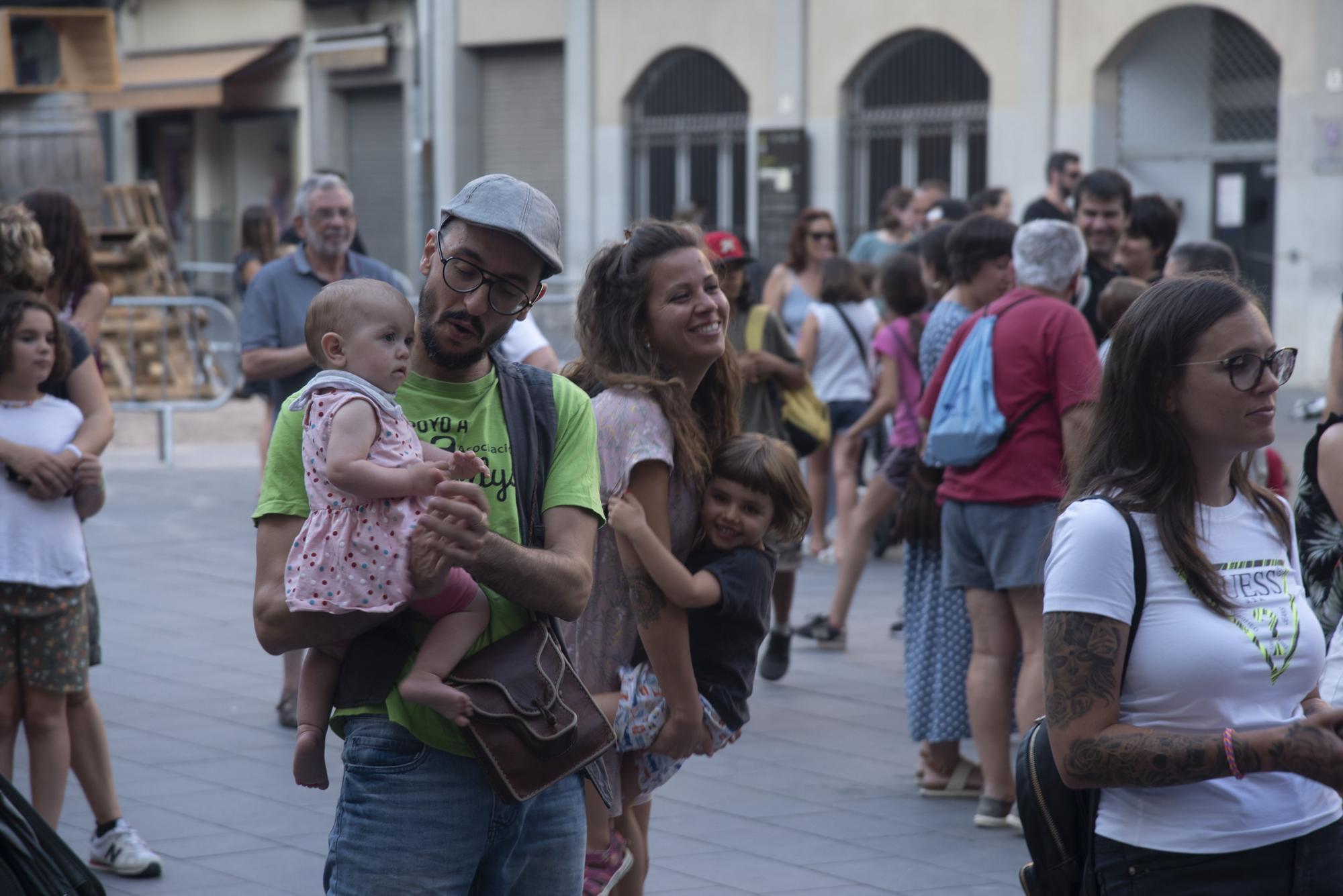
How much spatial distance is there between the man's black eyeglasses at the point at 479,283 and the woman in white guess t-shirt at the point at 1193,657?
3.17 ft

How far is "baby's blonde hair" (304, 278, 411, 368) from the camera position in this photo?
2793 millimetres

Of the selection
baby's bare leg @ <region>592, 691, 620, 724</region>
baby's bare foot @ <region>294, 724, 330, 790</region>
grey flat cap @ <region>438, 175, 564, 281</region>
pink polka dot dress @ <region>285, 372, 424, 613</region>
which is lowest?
baby's bare leg @ <region>592, 691, 620, 724</region>

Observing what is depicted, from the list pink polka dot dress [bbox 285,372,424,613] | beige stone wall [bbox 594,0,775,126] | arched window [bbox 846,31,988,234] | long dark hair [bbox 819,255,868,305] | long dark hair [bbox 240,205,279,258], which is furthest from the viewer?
beige stone wall [bbox 594,0,775,126]

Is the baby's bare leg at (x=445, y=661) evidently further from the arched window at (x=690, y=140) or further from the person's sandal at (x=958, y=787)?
the arched window at (x=690, y=140)

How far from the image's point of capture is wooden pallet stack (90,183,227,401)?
52.0 ft

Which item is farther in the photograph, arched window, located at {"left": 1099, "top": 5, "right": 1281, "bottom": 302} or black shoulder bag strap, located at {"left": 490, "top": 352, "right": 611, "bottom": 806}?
arched window, located at {"left": 1099, "top": 5, "right": 1281, "bottom": 302}

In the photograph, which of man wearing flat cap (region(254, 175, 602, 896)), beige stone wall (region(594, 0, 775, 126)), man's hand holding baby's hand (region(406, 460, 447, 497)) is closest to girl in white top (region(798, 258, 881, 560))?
man wearing flat cap (region(254, 175, 602, 896))

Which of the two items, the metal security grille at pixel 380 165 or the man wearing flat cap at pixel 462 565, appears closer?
the man wearing flat cap at pixel 462 565

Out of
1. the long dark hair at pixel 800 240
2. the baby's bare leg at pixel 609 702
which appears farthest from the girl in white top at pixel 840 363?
the baby's bare leg at pixel 609 702

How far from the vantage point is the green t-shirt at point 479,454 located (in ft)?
9.02

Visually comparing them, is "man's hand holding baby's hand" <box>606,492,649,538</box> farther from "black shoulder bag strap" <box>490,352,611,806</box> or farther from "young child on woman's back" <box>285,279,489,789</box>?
"young child on woman's back" <box>285,279,489,789</box>

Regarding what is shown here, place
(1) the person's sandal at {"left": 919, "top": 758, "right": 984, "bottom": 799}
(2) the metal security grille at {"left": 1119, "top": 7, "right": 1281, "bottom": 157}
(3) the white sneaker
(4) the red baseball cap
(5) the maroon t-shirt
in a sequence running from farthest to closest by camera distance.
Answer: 1. (2) the metal security grille at {"left": 1119, "top": 7, "right": 1281, "bottom": 157}
2. (4) the red baseball cap
3. (1) the person's sandal at {"left": 919, "top": 758, "right": 984, "bottom": 799}
4. (5) the maroon t-shirt
5. (3) the white sneaker

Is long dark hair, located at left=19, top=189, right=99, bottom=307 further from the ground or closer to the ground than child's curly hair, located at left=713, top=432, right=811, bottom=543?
further from the ground

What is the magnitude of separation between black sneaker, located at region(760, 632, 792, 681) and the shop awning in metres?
24.8
